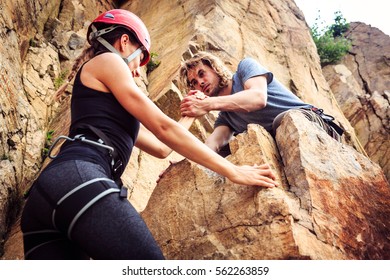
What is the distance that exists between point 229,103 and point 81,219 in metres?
2.85

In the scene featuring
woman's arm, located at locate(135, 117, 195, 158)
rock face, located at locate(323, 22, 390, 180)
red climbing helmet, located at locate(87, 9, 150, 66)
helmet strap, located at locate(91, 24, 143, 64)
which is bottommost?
rock face, located at locate(323, 22, 390, 180)

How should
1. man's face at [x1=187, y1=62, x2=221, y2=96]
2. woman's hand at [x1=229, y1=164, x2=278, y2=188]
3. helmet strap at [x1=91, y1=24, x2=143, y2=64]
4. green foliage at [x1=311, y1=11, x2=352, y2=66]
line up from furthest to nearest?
1. green foliage at [x1=311, y1=11, x2=352, y2=66]
2. man's face at [x1=187, y1=62, x2=221, y2=96]
3. helmet strap at [x1=91, y1=24, x2=143, y2=64]
4. woman's hand at [x1=229, y1=164, x2=278, y2=188]

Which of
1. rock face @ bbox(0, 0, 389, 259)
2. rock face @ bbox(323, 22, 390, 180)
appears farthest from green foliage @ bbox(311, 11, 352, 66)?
rock face @ bbox(0, 0, 389, 259)

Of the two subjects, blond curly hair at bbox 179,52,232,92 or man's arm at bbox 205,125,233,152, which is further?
blond curly hair at bbox 179,52,232,92

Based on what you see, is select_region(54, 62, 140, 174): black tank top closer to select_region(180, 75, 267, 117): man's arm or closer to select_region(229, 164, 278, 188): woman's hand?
select_region(229, 164, 278, 188): woman's hand

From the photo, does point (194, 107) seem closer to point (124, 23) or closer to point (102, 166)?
point (124, 23)

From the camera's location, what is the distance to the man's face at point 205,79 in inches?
220

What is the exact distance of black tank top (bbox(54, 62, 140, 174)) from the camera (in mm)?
2916

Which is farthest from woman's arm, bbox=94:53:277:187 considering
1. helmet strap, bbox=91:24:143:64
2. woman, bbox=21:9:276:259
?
helmet strap, bbox=91:24:143:64

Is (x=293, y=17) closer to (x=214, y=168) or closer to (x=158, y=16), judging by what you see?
(x=158, y=16)

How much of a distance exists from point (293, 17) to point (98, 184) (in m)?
12.8

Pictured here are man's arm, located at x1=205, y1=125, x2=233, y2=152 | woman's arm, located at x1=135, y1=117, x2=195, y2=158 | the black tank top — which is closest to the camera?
the black tank top

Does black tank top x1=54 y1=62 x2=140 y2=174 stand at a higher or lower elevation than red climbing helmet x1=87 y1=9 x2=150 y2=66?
lower
